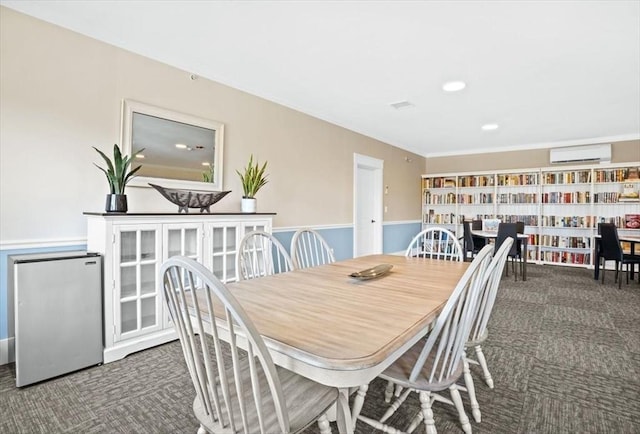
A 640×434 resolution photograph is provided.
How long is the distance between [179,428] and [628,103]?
557 centimetres

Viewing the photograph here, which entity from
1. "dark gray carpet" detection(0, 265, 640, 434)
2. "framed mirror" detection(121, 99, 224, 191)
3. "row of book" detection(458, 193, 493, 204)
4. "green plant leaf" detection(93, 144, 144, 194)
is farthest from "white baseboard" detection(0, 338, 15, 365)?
"row of book" detection(458, 193, 493, 204)

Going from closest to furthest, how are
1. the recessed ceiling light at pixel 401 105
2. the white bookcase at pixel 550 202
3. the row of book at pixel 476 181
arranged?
1. the recessed ceiling light at pixel 401 105
2. the white bookcase at pixel 550 202
3. the row of book at pixel 476 181

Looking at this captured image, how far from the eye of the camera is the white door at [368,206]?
5500mm

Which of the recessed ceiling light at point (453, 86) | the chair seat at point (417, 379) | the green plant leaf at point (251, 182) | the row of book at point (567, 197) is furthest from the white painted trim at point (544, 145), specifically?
the chair seat at point (417, 379)

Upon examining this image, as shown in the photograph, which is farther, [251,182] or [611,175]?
[611,175]

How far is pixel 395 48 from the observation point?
2666 millimetres

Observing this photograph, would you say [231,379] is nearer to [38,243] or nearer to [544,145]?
[38,243]

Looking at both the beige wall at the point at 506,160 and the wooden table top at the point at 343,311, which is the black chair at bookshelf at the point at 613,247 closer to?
the beige wall at the point at 506,160

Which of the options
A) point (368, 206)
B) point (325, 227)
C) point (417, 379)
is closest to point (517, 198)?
point (368, 206)

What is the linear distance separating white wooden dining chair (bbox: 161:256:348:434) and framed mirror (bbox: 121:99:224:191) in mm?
2022

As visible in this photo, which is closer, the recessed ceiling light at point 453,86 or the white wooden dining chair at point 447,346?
the white wooden dining chair at point 447,346

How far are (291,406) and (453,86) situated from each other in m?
3.46

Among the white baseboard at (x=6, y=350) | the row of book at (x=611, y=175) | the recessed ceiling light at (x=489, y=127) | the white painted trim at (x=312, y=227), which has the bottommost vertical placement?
the white baseboard at (x=6, y=350)

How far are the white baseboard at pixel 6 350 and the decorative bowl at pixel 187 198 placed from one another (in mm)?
1342
